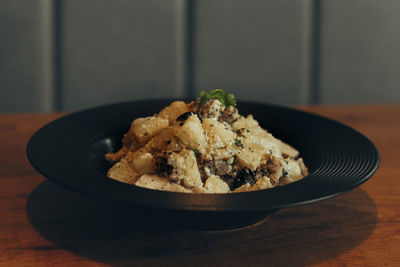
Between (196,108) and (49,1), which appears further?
(49,1)

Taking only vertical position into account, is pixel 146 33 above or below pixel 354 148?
above

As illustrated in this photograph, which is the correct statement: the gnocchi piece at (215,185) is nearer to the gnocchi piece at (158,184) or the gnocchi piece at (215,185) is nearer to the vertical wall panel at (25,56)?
the gnocchi piece at (158,184)

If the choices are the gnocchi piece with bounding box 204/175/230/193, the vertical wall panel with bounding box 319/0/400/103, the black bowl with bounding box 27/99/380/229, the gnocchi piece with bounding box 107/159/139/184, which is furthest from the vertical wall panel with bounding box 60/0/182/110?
the gnocchi piece with bounding box 204/175/230/193

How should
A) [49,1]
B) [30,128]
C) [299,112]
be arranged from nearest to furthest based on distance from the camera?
1. [299,112]
2. [30,128]
3. [49,1]

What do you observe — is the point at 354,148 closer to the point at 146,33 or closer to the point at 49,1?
the point at 146,33

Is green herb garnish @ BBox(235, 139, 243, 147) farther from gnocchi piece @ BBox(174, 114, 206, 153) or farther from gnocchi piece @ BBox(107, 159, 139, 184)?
gnocchi piece @ BBox(107, 159, 139, 184)

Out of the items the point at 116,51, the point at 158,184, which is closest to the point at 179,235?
the point at 158,184

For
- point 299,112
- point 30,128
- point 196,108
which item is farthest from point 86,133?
point 299,112

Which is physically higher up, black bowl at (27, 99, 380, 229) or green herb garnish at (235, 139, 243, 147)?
green herb garnish at (235, 139, 243, 147)

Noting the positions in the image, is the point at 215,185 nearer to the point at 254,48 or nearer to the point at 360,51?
the point at 254,48
